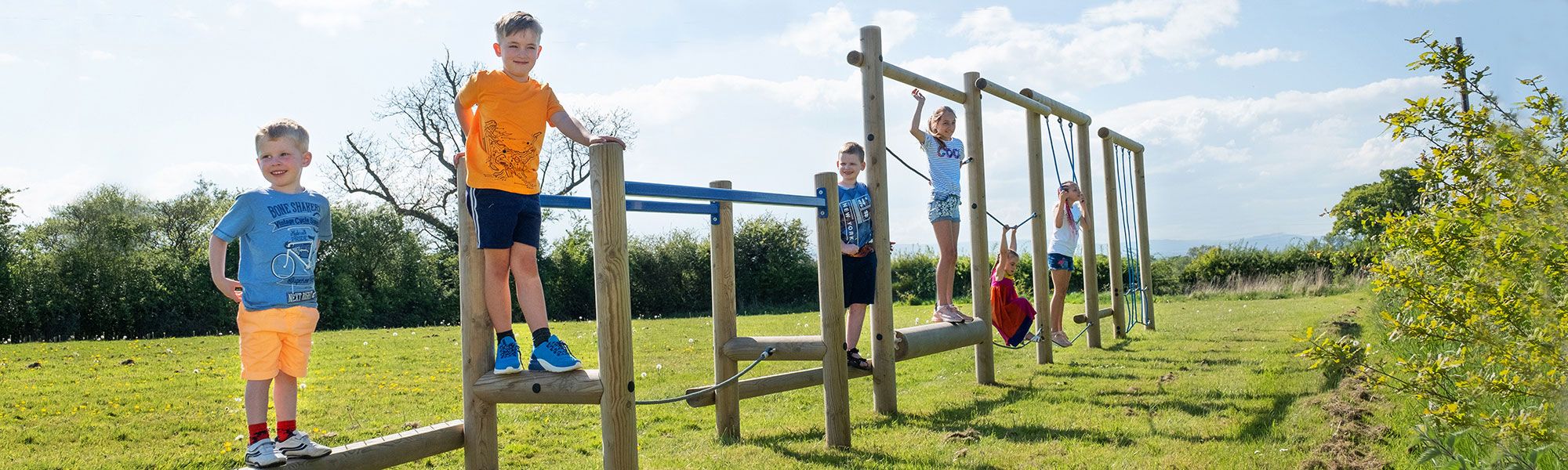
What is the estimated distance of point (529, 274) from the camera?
450 cm

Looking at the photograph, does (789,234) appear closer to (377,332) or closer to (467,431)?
(377,332)

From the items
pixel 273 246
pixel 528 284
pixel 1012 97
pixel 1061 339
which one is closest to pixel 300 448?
pixel 273 246

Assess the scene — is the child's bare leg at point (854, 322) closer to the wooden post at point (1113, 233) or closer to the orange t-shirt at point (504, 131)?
the orange t-shirt at point (504, 131)

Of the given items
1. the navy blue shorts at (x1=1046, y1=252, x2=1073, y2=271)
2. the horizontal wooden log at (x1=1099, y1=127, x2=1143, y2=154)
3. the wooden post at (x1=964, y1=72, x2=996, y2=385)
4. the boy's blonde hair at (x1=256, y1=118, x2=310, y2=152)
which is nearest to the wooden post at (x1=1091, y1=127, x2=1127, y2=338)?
the horizontal wooden log at (x1=1099, y1=127, x2=1143, y2=154)

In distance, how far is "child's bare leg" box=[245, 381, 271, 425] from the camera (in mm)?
3979

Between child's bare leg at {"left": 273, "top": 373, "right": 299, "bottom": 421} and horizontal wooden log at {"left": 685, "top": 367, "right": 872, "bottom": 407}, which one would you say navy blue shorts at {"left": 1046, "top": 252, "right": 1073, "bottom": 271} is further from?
child's bare leg at {"left": 273, "top": 373, "right": 299, "bottom": 421}

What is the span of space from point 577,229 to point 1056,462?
27755 mm

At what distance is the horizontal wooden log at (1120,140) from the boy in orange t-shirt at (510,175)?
9.30 metres

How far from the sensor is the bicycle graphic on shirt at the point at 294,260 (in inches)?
159

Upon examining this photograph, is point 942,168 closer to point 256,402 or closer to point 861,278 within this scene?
point 861,278

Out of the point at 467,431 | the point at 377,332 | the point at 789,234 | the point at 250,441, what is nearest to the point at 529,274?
the point at 467,431

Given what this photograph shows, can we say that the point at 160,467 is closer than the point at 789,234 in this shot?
Yes

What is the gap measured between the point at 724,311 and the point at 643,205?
1158mm

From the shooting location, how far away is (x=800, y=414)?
713cm
